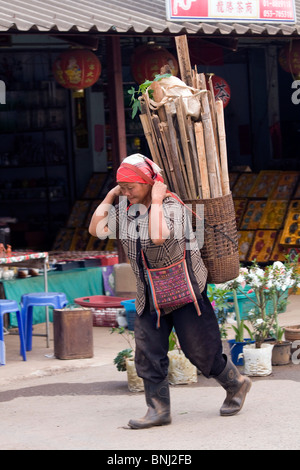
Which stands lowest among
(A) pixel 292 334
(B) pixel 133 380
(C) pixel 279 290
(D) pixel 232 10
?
(B) pixel 133 380

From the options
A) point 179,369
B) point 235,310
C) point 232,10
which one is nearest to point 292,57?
point 232,10

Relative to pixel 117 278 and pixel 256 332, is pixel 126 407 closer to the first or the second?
pixel 256 332

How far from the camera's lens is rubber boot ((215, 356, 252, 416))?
6.08m

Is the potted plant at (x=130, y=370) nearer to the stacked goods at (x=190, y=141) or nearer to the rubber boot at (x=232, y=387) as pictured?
the rubber boot at (x=232, y=387)

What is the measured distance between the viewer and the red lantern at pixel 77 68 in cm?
1100

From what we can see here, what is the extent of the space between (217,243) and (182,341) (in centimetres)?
72

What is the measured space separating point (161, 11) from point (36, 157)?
631 cm

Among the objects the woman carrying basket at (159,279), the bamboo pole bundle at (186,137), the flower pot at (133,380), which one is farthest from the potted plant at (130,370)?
the bamboo pole bundle at (186,137)

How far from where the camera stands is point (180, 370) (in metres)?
7.38

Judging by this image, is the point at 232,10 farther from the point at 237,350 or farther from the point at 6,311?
the point at 6,311

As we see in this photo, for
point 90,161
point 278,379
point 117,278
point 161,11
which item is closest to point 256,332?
point 278,379

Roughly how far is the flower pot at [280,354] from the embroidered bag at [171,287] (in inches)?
90.4

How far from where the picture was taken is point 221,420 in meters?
6.12

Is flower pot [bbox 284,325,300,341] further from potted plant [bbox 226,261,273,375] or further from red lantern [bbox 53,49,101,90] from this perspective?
red lantern [bbox 53,49,101,90]
